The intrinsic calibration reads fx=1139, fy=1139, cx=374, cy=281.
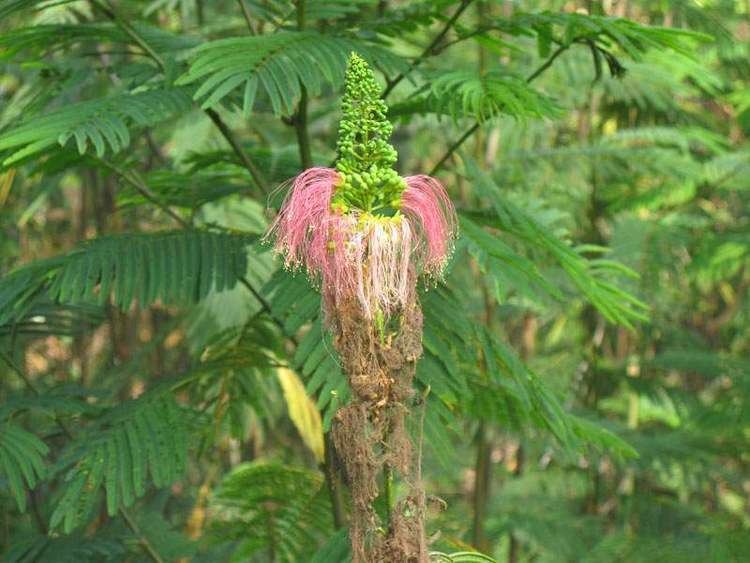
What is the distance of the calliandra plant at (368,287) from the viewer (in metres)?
1.23

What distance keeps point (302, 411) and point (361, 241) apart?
1162 millimetres

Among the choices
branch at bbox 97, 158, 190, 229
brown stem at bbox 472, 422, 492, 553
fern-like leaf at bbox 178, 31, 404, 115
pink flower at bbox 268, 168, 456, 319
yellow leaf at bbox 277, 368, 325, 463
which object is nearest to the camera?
pink flower at bbox 268, 168, 456, 319

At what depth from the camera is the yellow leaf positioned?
2.24 meters

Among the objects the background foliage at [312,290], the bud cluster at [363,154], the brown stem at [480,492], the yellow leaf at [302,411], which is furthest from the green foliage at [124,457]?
the brown stem at [480,492]

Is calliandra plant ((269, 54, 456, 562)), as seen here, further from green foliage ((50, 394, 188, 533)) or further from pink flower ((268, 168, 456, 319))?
green foliage ((50, 394, 188, 533))

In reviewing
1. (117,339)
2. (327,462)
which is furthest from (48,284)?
(117,339)

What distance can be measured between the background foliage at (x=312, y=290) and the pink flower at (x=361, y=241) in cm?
25

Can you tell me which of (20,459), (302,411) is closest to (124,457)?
(20,459)

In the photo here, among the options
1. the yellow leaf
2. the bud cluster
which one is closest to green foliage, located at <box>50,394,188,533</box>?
the yellow leaf

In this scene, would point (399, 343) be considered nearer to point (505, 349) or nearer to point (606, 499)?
point (505, 349)

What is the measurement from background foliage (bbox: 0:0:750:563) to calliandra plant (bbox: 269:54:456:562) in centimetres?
15

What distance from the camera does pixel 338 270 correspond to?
4.02ft

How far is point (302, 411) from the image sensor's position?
234 cm

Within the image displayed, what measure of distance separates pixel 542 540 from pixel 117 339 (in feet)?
4.74
